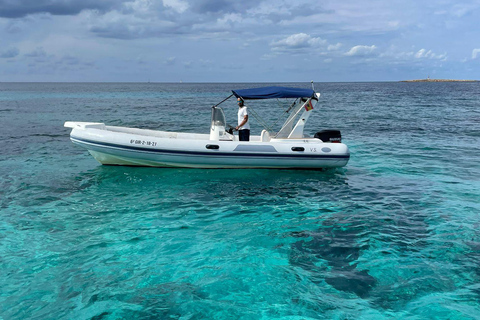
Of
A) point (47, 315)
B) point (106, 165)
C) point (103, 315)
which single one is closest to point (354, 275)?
point (103, 315)

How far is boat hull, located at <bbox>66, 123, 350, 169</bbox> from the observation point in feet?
37.1

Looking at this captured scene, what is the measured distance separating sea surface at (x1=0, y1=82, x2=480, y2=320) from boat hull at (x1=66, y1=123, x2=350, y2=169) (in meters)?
0.36

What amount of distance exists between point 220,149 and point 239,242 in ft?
15.3

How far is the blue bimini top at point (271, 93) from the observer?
37.0 feet

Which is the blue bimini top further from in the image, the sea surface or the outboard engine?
the sea surface

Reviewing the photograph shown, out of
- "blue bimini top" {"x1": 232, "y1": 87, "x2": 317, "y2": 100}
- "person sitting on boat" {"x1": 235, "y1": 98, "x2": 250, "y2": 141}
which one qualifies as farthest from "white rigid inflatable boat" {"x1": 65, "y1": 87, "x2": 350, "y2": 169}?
"person sitting on boat" {"x1": 235, "y1": 98, "x2": 250, "y2": 141}

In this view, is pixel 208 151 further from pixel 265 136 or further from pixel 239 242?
pixel 239 242

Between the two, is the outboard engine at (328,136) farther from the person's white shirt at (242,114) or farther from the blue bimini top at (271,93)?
the person's white shirt at (242,114)

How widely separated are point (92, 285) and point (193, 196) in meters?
4.29

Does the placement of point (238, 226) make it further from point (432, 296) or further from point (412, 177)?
point (412, 177)

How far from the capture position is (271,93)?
37.3 ft

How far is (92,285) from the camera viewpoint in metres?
5.54

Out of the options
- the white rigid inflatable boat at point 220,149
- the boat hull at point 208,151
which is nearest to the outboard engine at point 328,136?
the white rigid inflatable boat at point 220,149

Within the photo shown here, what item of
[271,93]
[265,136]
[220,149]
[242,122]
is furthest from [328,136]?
[220,149]
